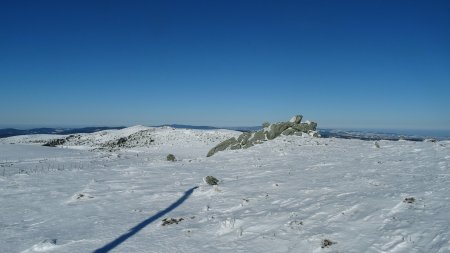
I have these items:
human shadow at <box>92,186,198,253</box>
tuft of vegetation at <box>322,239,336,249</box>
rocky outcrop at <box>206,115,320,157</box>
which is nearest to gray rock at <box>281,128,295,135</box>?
rocky outcrop at <box>206,115,320,157</box>

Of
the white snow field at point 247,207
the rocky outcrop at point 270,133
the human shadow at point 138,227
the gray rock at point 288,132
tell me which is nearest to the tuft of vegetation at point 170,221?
the white snow field at point 247,207

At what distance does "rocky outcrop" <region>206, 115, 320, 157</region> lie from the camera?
36.8 m

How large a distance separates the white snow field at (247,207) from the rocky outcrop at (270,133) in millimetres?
14028

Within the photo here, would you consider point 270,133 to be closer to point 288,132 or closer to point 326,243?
point 288,132

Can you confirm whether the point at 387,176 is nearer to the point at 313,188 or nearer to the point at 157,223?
the point at 313,188

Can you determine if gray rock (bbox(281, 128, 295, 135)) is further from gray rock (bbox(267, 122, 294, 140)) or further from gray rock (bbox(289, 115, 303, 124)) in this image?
gray rock (bbox(289, 115, 303, 124))

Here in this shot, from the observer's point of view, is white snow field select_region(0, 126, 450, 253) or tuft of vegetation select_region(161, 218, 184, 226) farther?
tuft of vegetation select_region(161, 218, 184, 226)

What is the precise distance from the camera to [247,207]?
12.5 m

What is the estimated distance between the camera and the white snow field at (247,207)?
29.0ft

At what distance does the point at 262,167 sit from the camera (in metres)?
21.1

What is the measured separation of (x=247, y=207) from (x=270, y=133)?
2495cm

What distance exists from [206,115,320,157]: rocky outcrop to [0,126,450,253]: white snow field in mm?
14028

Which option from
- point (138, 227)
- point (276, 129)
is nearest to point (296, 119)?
point (276, 129)

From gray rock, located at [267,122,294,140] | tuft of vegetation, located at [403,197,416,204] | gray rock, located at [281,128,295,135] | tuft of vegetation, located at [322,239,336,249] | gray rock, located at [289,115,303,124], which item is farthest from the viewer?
gray rock, located at [289,115,303,124]
